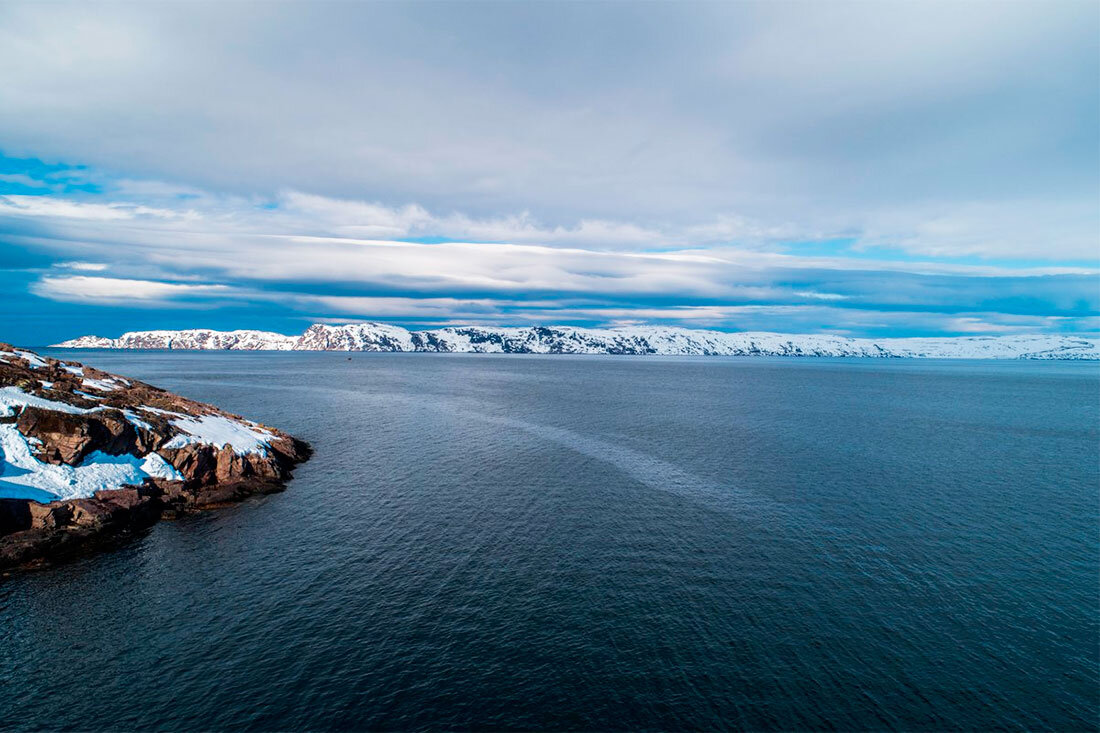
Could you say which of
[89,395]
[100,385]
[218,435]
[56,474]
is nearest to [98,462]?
[56,474]

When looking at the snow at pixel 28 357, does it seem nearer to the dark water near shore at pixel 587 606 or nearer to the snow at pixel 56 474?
the snow at pixel 56 474

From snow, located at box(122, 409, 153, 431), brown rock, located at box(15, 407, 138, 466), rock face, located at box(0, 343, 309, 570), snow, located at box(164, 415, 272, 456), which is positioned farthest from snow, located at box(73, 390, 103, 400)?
snow, located at box(164, 415, 272, 456)

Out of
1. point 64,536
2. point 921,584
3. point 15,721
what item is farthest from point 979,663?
point 64,536

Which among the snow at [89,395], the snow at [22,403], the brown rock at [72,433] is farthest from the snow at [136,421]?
the snow at [89,395]

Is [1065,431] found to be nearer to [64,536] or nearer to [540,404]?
[540,404]

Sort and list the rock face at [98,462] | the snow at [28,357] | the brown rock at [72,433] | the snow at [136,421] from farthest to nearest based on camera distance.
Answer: the snow at [28,357], the snow at [136,421], the brown rock at [72,433], the rock face at [98,462]

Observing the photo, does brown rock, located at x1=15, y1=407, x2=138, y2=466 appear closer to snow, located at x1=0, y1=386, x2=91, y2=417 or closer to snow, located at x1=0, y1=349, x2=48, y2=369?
snow, located at x1=0, y1=386, x2=91, y2=417
